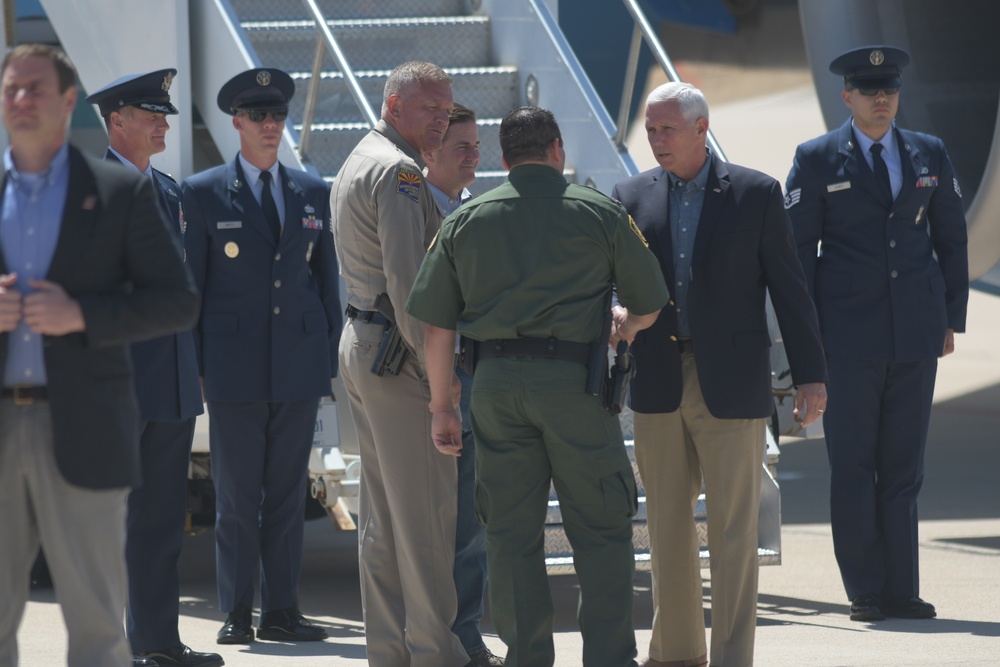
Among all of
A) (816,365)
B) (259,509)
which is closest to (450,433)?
(816,365)

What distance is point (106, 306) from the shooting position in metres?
3.08

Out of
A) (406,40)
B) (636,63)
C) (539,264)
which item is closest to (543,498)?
(539,264)

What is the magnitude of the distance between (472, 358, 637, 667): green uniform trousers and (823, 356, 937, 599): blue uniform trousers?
173 cm

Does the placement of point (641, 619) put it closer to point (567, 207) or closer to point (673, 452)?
point (673, 452)

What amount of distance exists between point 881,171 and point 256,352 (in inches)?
86.8

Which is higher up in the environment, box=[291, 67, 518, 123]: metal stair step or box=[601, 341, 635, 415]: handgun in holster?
box=[291, 67, 518, 123]: metal stair step

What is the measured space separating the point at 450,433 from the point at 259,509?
137 cm

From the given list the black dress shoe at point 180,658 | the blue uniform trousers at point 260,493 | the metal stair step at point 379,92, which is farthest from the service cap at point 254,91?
the black dress shoe at point 180,658

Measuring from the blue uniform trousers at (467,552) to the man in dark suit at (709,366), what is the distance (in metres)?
0.51

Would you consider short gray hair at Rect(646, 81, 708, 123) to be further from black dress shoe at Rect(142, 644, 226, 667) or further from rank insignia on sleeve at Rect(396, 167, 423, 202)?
black dress shoe at Rect(142, 644, 226, 667)

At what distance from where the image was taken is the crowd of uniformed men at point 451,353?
3113 millimetres

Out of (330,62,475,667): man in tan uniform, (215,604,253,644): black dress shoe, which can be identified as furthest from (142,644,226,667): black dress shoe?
(330,62,475,667): man in tan uniform

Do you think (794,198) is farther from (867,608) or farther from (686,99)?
(867,608)

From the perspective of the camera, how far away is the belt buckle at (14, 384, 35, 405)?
10.0 ft
